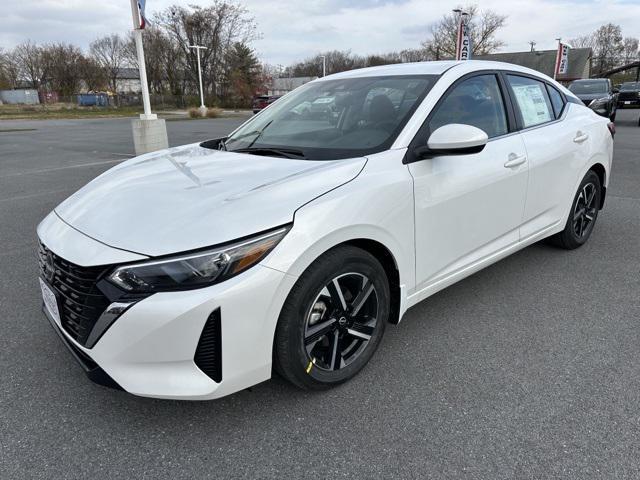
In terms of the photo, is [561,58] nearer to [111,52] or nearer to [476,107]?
[476,107]

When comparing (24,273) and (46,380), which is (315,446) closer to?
(46,380)

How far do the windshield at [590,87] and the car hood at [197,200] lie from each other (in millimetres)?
17630

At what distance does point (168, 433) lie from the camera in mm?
2176

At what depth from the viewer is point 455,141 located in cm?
248

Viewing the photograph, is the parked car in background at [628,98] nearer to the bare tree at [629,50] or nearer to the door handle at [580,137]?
the door handle at [580,137]

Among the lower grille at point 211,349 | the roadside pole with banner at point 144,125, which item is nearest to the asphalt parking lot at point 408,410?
the lower grille at point 211,349

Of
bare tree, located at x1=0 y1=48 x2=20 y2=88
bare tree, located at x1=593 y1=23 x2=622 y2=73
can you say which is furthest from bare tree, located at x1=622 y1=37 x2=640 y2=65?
bare tree, located at x1=0 y1=48 x2=20 y2=88

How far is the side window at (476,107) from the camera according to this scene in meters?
2.91

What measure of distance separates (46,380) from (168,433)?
0.89 meters

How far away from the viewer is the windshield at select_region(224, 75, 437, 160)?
274cm

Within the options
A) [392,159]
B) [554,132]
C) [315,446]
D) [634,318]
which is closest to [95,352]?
[315,446]

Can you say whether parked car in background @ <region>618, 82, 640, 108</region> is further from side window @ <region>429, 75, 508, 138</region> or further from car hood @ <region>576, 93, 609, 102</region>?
side window @ <region>429, 75, 508, 138</region>

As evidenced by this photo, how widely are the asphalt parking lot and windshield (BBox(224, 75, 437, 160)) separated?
124 cm

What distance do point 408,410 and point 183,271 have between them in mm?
1264
